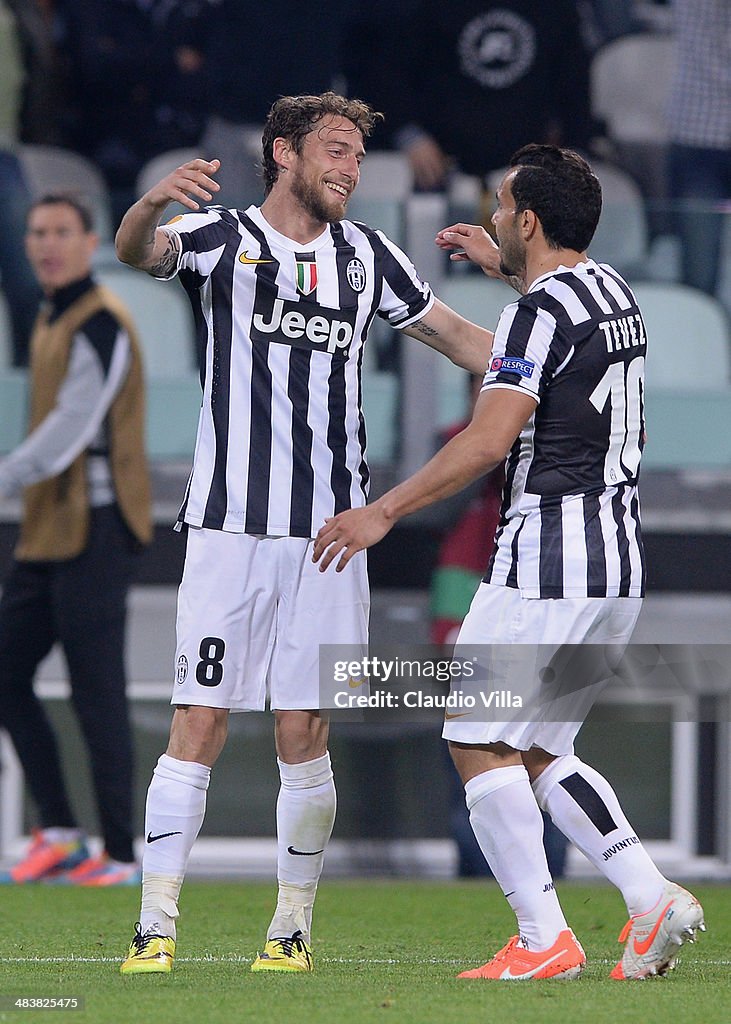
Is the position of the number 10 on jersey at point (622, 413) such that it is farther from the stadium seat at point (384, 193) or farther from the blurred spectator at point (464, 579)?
the stadium seat at point (384, 193)

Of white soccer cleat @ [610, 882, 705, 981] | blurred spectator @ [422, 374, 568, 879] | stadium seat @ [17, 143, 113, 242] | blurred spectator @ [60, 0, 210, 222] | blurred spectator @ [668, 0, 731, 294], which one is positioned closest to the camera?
white soccer cleat @ [610, 882, 705, 981]

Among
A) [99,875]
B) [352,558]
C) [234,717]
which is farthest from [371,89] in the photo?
[352,558]

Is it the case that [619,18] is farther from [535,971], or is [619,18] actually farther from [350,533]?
[535,971]

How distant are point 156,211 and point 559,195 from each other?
0.89 meters

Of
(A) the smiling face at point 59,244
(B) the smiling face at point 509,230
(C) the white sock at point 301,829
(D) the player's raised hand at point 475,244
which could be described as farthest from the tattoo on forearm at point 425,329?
(A) the smiling face at point 59,244

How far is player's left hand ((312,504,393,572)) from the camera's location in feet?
11.8

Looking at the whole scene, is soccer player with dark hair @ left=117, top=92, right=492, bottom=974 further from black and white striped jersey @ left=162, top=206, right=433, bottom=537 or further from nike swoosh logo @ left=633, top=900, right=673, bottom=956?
nike swoosh logo @ left=633, top=900, right=673, bottom=956

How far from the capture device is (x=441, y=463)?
140 inches

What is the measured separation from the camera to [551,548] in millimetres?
3645

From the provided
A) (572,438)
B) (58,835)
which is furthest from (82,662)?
(572,438)

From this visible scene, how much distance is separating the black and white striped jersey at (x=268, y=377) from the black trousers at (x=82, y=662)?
6.72ft

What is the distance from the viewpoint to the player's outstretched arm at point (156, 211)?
11.6 ft

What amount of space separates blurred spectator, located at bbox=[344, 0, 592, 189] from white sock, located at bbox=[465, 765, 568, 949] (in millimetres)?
4310

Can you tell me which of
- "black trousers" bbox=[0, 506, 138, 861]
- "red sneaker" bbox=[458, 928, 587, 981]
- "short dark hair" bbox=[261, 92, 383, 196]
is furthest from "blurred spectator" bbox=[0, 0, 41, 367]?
"red sneaker" bbox=[458, 928, 587, 981]
